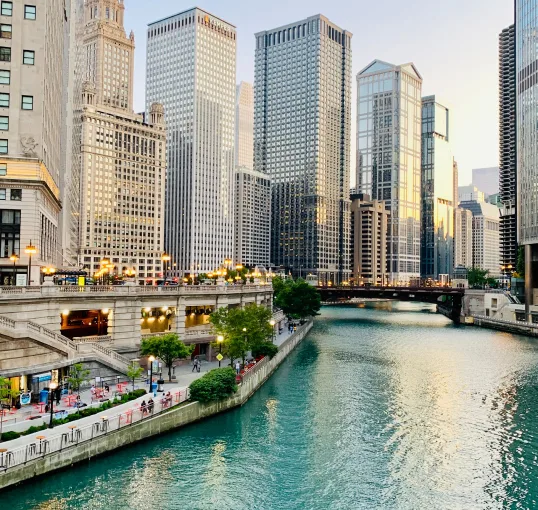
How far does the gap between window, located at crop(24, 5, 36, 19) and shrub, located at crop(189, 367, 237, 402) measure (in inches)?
1723

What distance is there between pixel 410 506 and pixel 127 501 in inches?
635

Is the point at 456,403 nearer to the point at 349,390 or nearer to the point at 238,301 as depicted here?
the point at 349,390

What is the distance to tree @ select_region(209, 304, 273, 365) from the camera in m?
59.3

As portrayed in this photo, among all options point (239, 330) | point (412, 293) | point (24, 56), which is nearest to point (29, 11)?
point (24, 56)

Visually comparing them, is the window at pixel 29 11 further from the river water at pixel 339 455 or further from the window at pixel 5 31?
the river water at pixel 339 455

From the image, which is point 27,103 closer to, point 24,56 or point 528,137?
point 24,56

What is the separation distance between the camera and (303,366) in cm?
7769

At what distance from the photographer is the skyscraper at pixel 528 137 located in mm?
130750

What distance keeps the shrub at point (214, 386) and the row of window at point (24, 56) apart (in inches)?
1571

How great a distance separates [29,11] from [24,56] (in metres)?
4.98

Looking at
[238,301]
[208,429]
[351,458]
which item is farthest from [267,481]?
[238,301]

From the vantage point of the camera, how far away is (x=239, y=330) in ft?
199

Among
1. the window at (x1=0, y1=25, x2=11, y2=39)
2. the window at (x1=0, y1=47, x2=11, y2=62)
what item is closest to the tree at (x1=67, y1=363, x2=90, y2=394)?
the window at (x1=0, y1=47, x2=11, y2=62)

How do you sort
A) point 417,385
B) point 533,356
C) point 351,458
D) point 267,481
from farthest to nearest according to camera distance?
1. point 533,356
2. point 417,385
3. point 351,458
4. point 267,481
